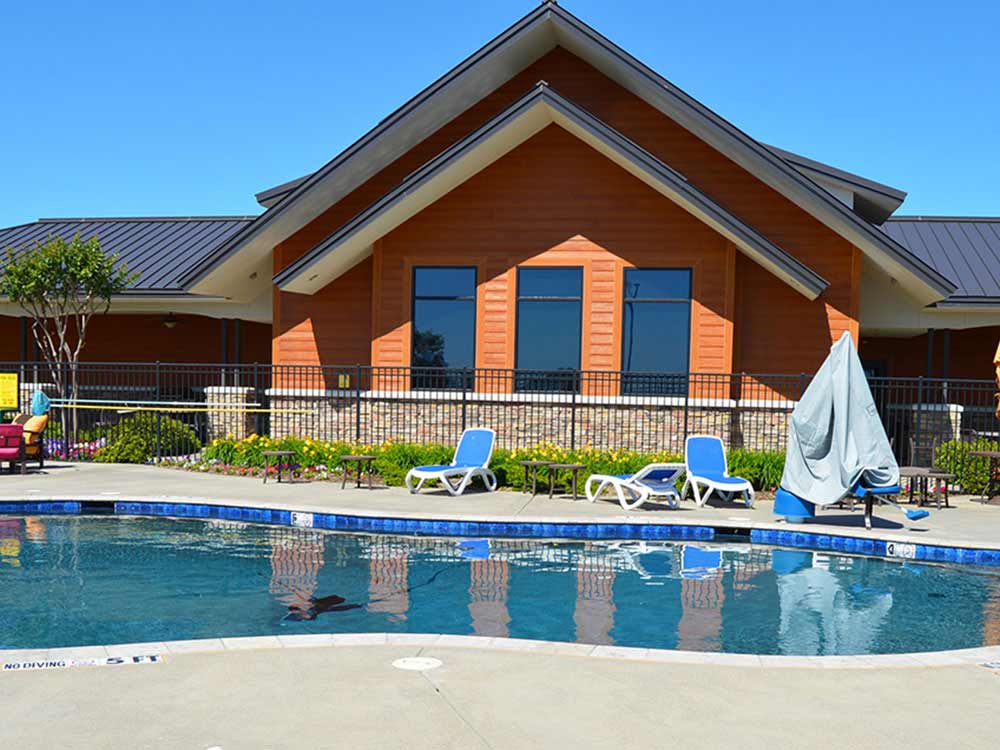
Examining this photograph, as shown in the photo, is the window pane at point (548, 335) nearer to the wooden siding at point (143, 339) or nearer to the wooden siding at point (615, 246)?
the wooden siding at point (615, 246)

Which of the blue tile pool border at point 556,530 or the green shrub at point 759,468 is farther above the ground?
the green shrub at point 759,468

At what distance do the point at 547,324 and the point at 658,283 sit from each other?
6.87 feet

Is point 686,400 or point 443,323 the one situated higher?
point 443,323

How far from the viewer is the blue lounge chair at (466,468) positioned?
1459 centimetres

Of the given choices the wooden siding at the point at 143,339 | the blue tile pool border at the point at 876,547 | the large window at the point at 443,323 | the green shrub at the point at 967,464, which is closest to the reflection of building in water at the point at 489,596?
the blue tile pool border at the point at 876,547

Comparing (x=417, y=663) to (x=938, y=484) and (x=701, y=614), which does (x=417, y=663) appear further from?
(x=938, y=484)

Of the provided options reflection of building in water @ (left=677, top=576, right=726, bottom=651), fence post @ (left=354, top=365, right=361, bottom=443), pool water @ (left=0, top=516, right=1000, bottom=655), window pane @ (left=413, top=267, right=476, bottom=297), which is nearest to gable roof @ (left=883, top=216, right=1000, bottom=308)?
window pane @ (left=413, top=267, right=476, bottom=297)

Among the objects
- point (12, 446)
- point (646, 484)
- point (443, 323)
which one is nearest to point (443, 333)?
point (443, 323)

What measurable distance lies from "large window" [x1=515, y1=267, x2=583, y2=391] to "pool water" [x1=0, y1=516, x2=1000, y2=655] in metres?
6.11

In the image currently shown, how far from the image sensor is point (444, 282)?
18172 millimetres

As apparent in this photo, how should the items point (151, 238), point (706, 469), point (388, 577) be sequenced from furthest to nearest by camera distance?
1. point (151, 238)
2. point (706, 469)
3. point (388, 577)

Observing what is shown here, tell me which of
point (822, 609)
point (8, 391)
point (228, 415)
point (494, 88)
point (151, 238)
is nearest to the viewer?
point (822, 609)

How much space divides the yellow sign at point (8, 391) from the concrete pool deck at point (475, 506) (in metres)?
2.17

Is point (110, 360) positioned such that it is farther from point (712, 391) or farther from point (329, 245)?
point (712, 391)
